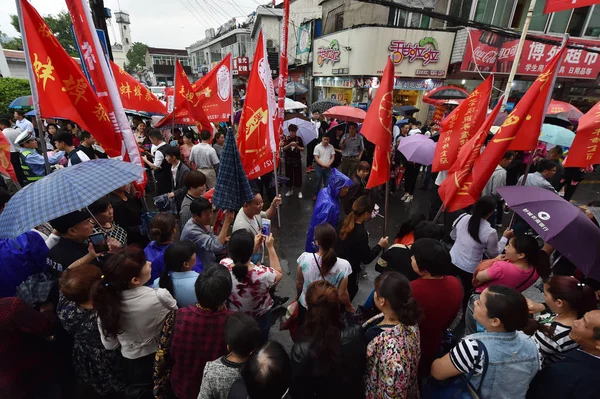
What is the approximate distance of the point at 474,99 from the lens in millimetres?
4102

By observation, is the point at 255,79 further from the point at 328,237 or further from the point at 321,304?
the point at 321,304

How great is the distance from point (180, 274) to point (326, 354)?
136 cm

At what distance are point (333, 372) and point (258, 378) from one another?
53 centimetres

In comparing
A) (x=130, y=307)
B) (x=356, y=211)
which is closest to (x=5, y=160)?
(x=130, y=307)

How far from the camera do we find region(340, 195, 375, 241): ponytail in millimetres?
2992

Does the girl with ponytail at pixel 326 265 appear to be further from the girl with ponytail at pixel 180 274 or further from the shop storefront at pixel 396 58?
the shop storefront at pixel 396 58

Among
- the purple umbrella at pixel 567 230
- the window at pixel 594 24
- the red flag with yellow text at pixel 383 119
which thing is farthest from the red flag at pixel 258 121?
the window at pixel 594 24

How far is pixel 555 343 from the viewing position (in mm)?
1923

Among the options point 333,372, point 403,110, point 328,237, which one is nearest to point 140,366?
point 333,372

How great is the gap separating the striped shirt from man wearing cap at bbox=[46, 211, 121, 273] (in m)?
3.47

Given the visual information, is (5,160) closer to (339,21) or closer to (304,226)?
(304,226)

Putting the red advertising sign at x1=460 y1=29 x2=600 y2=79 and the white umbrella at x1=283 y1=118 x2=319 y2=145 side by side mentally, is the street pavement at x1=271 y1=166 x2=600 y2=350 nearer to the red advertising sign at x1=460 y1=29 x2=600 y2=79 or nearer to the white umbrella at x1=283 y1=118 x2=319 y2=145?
the white umbrella at x1=283 y1=118 x2=319 y2=145

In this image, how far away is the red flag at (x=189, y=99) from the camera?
5.82 metres

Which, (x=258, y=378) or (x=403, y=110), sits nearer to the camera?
(x=258, y=378)
